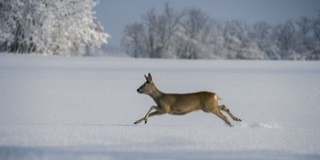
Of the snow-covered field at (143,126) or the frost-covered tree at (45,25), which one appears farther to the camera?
the frost-covered tree at (45,25)

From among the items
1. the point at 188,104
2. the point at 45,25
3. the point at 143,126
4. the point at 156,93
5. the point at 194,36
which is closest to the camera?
the point at 143,126

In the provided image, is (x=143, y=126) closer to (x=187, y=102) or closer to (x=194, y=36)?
(x=187, y=102)

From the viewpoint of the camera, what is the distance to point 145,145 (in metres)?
6.54

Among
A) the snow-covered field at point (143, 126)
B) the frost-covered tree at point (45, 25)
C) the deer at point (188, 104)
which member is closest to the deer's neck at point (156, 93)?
the deer at point (188, 104)

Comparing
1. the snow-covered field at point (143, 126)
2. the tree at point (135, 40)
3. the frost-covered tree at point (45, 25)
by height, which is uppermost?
the snow-covered field at point (143, 126)

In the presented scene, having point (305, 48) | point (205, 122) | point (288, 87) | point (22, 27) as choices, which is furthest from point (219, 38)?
point (205, 122)

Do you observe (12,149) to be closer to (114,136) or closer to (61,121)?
(114,136)

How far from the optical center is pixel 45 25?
44125 mm

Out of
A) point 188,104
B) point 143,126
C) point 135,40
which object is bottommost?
point 135,40

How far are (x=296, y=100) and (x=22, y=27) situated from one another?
3578 centimetres

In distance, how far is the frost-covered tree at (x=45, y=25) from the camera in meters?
44.7

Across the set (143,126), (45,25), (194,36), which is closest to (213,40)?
(194,36)

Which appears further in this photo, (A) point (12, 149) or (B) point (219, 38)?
(B) point (219, 38)

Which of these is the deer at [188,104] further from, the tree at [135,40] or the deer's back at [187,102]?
the tree at [135,40]
